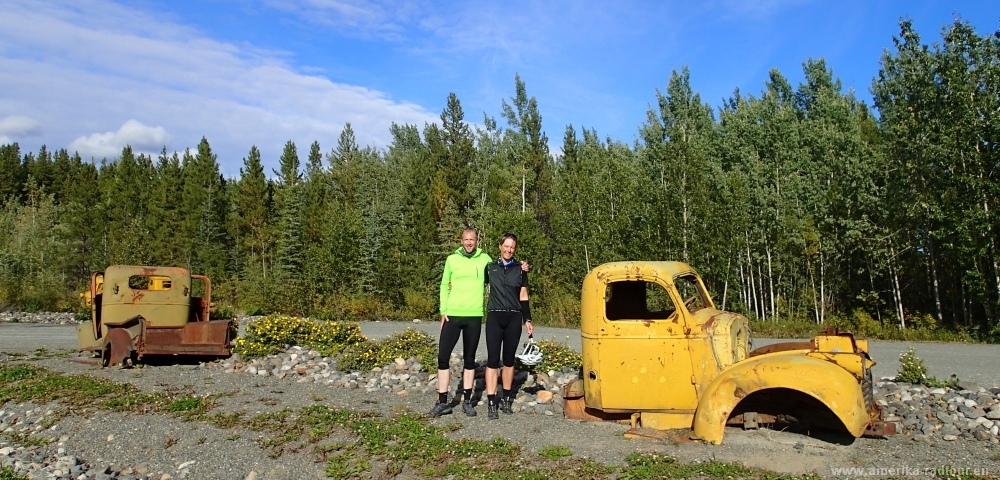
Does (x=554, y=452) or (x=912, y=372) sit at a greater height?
(x=912, y=372)

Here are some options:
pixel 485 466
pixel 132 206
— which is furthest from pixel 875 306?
pixel 132 206

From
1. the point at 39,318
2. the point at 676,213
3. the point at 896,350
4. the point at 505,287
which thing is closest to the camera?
the point at 505,287

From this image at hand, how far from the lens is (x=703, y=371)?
240 inches

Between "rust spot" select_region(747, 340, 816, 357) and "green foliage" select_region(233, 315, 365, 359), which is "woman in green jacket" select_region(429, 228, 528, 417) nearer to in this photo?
"rust spot" select_region(747, 340, 816, 357)

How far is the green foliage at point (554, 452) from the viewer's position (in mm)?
5601

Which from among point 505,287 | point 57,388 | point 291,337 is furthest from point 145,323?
point 505,287

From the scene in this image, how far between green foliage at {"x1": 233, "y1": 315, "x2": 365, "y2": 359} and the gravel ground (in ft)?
8.31

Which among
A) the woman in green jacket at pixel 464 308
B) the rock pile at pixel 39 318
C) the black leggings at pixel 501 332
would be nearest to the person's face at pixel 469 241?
the woman in green jacket at pixel 464 308

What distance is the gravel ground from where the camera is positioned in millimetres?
5316

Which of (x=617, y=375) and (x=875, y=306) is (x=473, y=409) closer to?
(x=617, y=375)

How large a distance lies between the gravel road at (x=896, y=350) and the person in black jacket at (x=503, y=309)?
356 cm

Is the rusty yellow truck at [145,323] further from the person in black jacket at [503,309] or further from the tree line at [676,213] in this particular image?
the tree line at [676,213]

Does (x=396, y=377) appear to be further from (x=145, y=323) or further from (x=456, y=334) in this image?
(x=145, y=323)

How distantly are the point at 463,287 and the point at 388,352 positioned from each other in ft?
13.4
